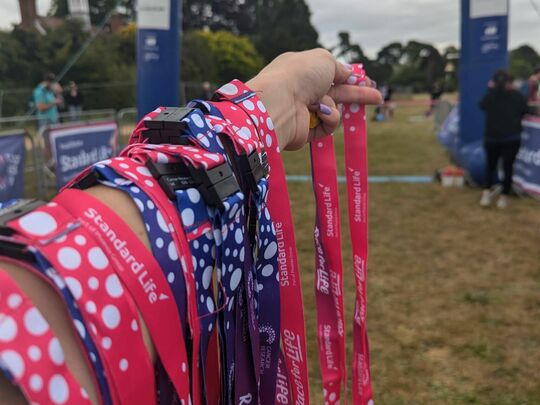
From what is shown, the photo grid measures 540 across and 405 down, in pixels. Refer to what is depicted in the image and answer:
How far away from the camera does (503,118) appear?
6238mm

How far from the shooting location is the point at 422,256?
481 centimetres

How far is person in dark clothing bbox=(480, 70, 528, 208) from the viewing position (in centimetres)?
620

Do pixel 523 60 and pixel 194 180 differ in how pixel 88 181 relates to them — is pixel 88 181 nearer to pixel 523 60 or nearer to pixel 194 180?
pixel 194 180

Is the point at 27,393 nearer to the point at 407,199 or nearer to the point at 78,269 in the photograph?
the point at 78,269

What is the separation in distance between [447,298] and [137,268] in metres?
3.68

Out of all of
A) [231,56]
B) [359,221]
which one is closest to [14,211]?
[359,221]

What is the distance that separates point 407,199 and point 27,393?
22.8 ft

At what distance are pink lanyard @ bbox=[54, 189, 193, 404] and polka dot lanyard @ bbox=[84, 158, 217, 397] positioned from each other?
0.8 inches

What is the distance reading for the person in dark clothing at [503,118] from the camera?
20.3 feet

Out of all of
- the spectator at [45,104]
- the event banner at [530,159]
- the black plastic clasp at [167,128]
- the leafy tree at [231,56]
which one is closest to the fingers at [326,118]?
the black plastic clasp at [167,128]

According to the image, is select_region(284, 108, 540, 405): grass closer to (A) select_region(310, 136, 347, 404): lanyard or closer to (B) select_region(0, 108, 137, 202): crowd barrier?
(A) select_region(310, 136, 347, 404): lanyard

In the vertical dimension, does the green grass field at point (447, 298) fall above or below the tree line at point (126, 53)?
below

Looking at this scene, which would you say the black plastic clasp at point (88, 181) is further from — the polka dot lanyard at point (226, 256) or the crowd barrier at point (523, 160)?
the crowd barrier at point (523, 160)

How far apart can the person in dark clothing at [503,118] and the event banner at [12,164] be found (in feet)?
18.9
